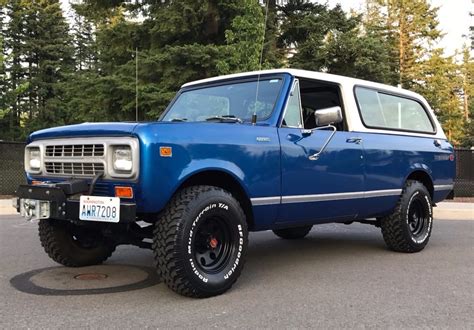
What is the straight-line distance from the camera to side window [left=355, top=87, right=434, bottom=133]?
630 centimetres

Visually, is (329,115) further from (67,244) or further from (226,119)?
(67,244)

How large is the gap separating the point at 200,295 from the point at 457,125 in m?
39.4

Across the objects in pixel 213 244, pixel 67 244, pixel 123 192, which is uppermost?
pixel 123 192

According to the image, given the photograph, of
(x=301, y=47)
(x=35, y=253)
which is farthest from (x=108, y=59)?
(x=35, y=253)

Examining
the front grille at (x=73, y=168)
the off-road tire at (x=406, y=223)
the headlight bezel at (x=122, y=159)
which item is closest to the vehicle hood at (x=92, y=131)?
the headlight bezel at (x=122, y=159)

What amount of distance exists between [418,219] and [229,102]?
314cm

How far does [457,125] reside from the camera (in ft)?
130

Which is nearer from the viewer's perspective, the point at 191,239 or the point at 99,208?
the point at 99,208

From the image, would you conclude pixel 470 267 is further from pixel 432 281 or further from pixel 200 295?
pixel 200 295

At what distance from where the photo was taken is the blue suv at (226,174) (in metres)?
4.17

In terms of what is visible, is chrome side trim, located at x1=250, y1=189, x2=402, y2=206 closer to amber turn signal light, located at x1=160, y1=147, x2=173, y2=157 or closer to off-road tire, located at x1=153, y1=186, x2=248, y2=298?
off-road tire, located at x1=153, y1=186, x2=248, y2=298

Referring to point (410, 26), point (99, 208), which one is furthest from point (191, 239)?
point (410, 26)

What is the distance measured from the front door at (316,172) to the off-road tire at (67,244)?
1913 millimetres

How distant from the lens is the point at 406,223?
21.3 ft
